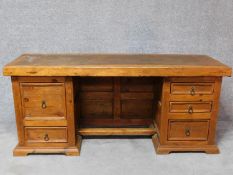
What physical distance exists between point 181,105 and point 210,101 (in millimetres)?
206

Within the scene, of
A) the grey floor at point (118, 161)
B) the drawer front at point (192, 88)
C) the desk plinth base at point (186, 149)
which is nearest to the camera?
the grey floor at point (118, 161)

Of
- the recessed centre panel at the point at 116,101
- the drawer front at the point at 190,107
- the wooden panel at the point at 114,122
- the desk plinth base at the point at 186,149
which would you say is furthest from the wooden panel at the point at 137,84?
the desk plinth base at the point at 186,149

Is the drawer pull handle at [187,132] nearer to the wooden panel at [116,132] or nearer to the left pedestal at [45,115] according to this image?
the wooden panel at [116,132]

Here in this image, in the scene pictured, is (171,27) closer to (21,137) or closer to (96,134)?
(96,134)

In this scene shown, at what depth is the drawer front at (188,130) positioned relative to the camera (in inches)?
81.1

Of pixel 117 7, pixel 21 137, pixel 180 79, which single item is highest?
pixel 117 7

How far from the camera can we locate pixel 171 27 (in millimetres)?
2461

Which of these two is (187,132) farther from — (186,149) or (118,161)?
(118,161)

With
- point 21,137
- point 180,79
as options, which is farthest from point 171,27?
point 21,137

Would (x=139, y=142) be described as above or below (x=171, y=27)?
below

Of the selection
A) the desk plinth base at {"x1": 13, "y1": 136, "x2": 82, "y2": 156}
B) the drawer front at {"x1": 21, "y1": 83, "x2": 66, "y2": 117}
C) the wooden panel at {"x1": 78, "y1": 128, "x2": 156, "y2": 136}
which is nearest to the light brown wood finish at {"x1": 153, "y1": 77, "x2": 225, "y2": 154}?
the wooden panel at {"x1": 78, "y1": 128, "x2": 156, "y2": 136}

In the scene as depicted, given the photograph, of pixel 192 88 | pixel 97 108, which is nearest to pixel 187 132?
pixel 192 88

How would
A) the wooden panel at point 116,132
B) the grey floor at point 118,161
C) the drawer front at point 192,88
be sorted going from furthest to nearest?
the wooden panel at point 116,132
the drawer front at point 192,88
the grey floor at point 118,161

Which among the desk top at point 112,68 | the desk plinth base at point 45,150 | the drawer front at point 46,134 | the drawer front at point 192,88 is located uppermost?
the desk top at point 112,68
